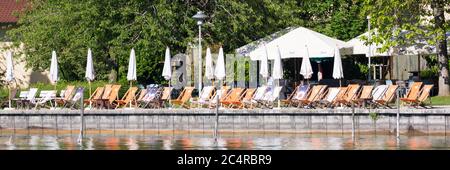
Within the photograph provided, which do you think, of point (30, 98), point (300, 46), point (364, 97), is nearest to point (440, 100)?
point (364, 97)

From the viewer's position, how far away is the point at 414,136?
113 feet

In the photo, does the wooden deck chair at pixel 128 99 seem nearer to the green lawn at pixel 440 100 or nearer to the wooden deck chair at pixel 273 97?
the wooden deck chair at pixel 273 97

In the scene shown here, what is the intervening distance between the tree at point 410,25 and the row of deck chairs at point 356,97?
3.72 meters

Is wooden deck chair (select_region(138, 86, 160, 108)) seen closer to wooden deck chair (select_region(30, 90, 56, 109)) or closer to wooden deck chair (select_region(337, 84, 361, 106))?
wooden deck chair (select_region(30, 90, 56, 109))

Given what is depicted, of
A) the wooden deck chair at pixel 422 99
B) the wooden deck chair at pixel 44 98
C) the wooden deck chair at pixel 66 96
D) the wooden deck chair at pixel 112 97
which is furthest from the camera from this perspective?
the wooden deck chair at pixel 66 96

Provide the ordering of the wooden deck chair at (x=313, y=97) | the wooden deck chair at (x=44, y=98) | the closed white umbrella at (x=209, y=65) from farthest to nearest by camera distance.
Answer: the closed white umbrella at (x=209, y=65) → the wooden deck chair at (x=44, y=98) → the wooden deck chair at (x=313, y=97)

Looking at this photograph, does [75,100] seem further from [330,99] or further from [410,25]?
[410,25]

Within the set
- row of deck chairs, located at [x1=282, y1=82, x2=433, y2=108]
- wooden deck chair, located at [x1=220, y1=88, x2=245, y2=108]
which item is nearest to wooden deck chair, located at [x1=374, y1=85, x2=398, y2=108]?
row of deck chairs, located at [x1=282, y1=82, x2=433, y2=108]

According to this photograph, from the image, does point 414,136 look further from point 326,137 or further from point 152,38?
point 152,38

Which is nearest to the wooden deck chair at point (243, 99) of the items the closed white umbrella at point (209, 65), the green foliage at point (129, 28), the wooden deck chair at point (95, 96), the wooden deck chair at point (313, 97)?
the wooden deck chair at point (313, 97)

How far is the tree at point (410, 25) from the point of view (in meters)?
41.0

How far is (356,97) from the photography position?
3697 centimetres

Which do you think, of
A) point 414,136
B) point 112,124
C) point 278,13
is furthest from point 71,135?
point 278,13

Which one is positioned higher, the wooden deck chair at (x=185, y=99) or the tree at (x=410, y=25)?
the tree at (x=410, y=25)
